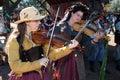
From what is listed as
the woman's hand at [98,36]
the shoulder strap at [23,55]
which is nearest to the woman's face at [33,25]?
the shoulder strap at [23,55]

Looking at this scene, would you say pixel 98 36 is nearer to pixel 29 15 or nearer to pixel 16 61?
pixel 29 15

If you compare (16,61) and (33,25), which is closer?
(16,61)

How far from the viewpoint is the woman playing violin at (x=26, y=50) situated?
3496 millimetres

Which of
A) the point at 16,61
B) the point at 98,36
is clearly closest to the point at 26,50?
the point at 16,61

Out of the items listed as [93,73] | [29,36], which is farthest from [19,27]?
[93,73]

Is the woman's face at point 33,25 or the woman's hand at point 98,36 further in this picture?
the woman's hand at point 98,36

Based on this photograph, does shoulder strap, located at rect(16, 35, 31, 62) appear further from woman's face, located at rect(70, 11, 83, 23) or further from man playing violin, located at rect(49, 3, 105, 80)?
woman's face, located at rect(70, 11, 83, 23)

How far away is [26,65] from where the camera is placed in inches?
139

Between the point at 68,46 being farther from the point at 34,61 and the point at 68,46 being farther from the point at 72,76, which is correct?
the point at 72,76

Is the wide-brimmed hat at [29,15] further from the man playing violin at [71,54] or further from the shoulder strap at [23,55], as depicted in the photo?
the man playing violin at [71,54]

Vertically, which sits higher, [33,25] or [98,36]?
[33,25]

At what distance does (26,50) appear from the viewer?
3.65 m

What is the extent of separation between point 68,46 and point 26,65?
2.18 ft

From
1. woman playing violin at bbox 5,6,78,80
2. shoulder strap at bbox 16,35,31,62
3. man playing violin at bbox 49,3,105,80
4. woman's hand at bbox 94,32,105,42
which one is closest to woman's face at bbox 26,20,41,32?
woman playing violin at bbox 5,6,78,80
